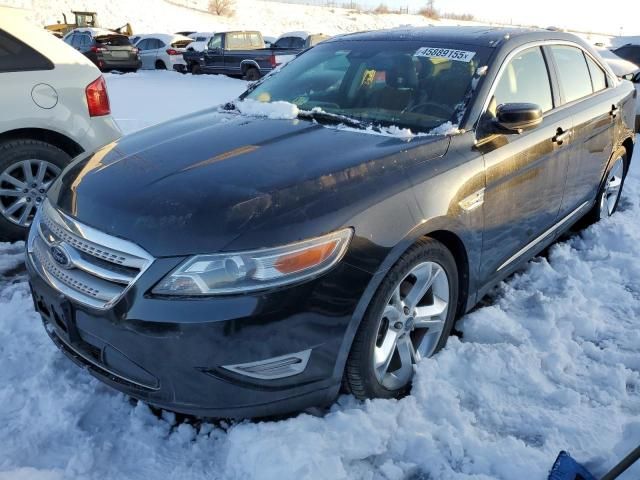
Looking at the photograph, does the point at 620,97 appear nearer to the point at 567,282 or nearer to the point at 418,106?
the point at 567,282

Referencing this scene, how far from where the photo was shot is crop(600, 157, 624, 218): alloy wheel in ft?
14.5

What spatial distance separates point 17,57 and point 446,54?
3029 millimetres

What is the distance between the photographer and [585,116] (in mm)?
3674

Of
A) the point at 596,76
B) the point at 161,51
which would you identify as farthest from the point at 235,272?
the point at 161,51

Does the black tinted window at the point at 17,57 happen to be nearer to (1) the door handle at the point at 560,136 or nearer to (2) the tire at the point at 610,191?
(1) the door handle at the point at 560,136

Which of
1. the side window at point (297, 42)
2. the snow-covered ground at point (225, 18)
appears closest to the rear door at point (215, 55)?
the side window at point (297, 42)

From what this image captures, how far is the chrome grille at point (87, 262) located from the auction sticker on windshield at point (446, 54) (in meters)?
2.04

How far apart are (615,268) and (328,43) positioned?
2.48 metres

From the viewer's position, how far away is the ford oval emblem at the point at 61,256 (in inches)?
84.1

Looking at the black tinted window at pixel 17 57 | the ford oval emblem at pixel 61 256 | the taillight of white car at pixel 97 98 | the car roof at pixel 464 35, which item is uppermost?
the car roof at pixel 464 35

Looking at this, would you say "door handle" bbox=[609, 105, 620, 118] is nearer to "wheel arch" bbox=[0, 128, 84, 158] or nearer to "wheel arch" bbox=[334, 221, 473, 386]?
"wheel arch" bbox=[334, 221, 473, 386]

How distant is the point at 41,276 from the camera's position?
7.50 ft

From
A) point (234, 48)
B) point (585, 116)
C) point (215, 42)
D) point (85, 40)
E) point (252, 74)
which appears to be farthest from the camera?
point (85, 40)

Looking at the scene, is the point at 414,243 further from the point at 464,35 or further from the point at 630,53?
the point at 630,53
